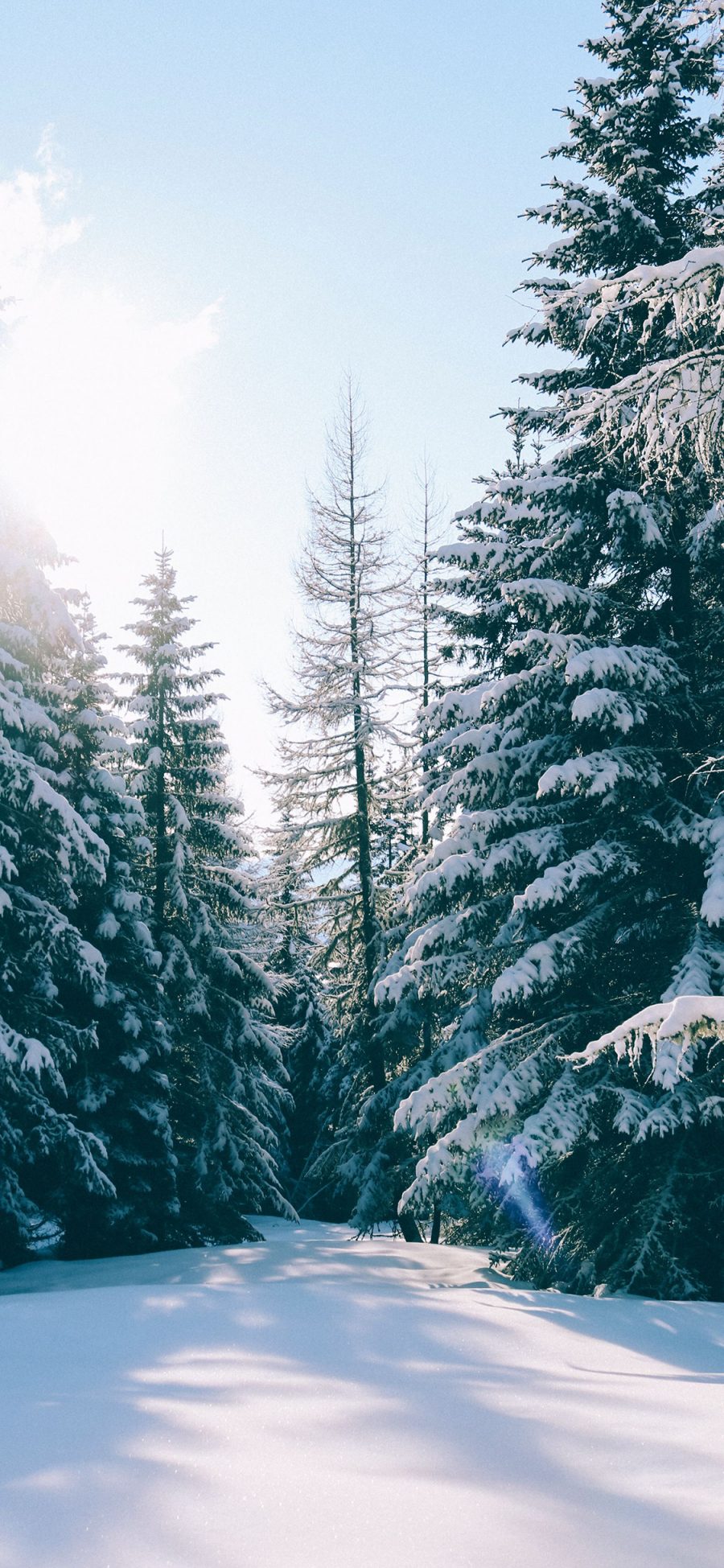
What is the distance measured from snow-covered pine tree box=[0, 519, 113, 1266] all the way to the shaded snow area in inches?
231

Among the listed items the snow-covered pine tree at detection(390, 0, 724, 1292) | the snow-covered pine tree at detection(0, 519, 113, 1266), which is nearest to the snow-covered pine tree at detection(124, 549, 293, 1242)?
the snow-covered pine tree at detection(0, 519, 113, 1266)

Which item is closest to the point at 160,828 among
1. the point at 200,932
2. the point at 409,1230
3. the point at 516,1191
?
the point at 200,932

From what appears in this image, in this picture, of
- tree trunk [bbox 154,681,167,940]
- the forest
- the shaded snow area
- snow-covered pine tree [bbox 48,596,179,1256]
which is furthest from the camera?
tree trunk [bbox 154,681,167,940]

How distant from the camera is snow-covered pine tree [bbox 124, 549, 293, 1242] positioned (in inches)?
669

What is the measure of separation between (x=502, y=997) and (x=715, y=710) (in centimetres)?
410

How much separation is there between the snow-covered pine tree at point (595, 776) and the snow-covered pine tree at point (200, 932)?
22.7 ft

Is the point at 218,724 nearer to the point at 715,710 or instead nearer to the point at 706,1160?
the point at 715,710

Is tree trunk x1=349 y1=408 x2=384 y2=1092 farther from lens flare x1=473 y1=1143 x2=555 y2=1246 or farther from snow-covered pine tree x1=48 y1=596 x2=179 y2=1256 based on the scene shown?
lens flare x1=473 y1=1143 x2=555 y2=1246

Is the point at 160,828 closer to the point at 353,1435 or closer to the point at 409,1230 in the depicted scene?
the point at 409,1230

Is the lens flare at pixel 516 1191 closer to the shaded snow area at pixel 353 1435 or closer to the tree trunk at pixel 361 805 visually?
the shaded snow area at pixel 353 1435

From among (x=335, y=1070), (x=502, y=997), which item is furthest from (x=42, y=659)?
(x=335, y=1070)

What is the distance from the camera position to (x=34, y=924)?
11789 mm

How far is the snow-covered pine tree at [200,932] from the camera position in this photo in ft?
55.8

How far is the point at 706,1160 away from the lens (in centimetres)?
843
